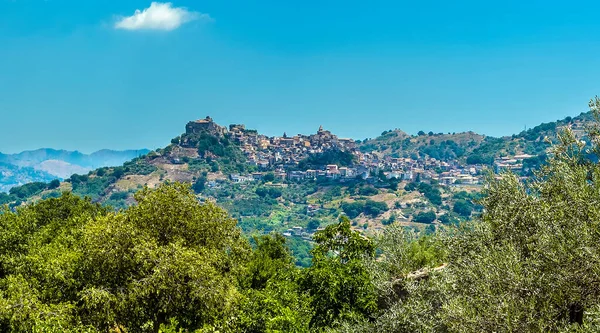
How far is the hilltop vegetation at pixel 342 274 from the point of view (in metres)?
13.7

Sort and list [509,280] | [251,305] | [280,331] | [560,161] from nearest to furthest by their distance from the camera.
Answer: [509,280] → [280,331] → [560,161] → [251,305]

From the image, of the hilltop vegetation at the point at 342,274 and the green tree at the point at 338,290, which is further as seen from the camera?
the green tree at the point at 338,290

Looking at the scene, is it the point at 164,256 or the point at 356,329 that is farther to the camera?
the point at 356,329

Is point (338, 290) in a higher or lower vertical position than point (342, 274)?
lower

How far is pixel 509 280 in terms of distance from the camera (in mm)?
14023

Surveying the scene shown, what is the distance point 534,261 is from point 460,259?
5.43m

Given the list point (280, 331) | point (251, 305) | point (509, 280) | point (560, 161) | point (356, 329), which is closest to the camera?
point (509, 280)

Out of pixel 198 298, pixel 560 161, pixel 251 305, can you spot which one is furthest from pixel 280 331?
pixel 560 161

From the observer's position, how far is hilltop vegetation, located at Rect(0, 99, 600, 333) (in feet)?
45.1

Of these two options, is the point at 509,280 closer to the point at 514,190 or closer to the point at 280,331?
the point at 514,190

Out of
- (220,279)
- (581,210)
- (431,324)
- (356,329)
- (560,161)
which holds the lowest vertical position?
(356,329)

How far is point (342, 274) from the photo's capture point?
2617 centimetres

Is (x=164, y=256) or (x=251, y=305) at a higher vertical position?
(x=164, y=256)

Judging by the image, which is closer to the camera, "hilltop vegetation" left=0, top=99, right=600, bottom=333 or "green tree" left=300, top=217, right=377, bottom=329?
"hilltop vegetation" left=0, top=99, right=600, bottom=333
